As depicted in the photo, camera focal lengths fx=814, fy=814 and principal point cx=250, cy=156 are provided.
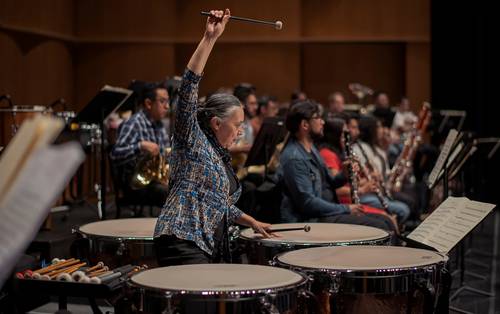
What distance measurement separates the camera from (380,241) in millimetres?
3871

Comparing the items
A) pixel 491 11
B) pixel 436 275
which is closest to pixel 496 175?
pixel 491 11

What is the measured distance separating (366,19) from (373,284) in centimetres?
1233

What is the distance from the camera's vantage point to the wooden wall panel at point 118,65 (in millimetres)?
13180

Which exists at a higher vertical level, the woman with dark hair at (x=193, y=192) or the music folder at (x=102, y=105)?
the music folder at (x=102, y=105)

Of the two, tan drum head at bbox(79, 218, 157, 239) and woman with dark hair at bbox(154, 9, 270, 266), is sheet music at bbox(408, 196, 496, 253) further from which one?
tan drum head at bbox(79, 218, 157, 239)

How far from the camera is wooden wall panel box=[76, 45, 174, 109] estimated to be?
43.2 ft

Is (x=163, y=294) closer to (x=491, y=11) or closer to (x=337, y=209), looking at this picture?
(x=337, y=209)

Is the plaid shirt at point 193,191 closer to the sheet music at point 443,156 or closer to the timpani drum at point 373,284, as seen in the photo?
the timpani drum at point 373,284

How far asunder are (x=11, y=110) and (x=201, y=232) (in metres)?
3.13

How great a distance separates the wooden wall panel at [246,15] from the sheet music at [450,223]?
1053 cm

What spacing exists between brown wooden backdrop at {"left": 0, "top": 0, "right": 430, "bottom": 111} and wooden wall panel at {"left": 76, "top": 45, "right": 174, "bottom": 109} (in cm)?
2

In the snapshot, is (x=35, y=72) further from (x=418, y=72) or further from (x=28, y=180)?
(x=28, y=180)


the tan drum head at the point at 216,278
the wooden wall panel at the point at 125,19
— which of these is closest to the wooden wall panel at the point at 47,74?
the wooden wall panel at the point at 125,19

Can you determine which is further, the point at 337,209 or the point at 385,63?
the point at 385,63
